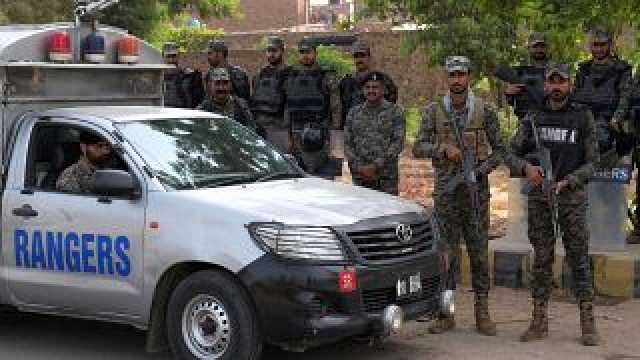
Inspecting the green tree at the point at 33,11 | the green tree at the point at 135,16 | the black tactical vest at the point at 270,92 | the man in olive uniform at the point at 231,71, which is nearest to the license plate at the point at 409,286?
the black tactical vest at the point at 270,92

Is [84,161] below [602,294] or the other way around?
the other way around

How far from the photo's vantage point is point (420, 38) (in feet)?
46.9

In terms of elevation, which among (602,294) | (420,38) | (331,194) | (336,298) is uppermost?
(420,38)

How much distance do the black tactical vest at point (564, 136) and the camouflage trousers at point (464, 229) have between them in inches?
23.5

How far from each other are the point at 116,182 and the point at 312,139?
360cm

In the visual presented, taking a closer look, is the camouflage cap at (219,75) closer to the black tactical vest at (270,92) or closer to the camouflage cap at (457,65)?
the black tactical vest at (270,92)

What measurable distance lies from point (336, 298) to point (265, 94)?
15.1 ft

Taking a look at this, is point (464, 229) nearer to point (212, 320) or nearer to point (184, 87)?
point (212, 320)

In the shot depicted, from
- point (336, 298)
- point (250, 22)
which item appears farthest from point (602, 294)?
point (250, 22)

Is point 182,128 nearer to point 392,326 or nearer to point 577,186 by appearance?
point 392,326

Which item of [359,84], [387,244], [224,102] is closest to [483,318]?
[387,244]

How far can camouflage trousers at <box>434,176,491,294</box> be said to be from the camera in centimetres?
738

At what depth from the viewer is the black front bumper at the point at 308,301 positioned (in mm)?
5828

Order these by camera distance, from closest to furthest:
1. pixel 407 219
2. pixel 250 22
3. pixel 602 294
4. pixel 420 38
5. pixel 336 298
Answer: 1. pixel 336 298
2. pixel 407 219
3. pixel 602 294
4. pixel 420 38
5. pixel 250 22
